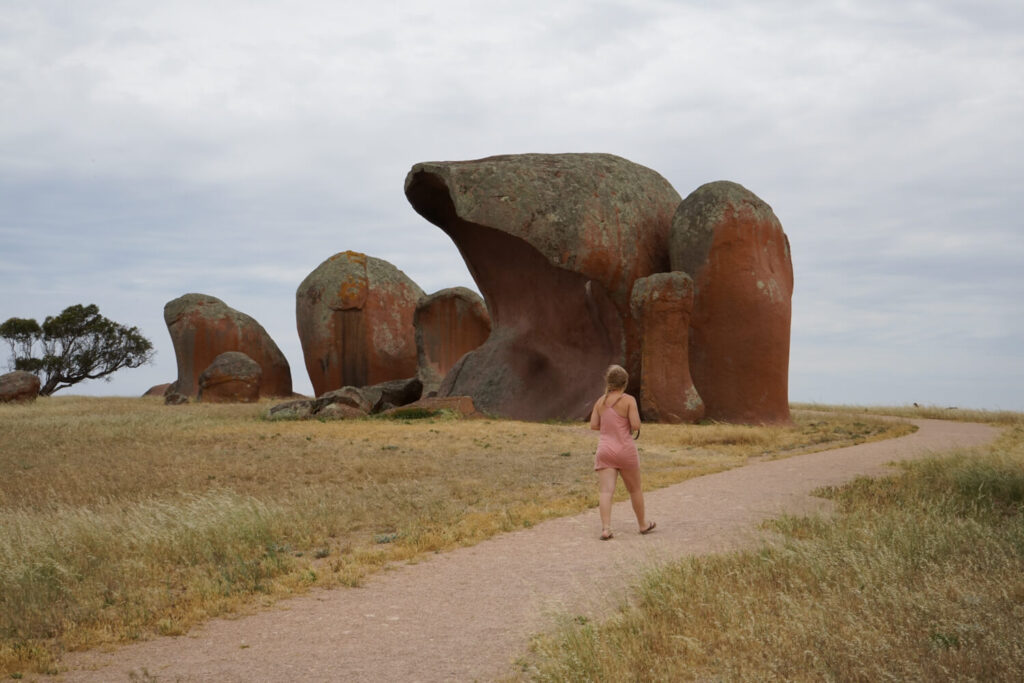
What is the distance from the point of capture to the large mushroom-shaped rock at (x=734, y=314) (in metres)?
19.6

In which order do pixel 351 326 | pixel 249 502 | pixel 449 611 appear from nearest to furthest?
pixel 449 611 → pixel 249 502 → pixel 351 326

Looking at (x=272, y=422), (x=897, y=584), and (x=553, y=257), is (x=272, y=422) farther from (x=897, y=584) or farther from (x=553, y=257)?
(x=897, y=584)

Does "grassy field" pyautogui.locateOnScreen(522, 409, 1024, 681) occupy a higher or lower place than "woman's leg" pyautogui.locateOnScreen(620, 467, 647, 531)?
lower

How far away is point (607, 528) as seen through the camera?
7352mm

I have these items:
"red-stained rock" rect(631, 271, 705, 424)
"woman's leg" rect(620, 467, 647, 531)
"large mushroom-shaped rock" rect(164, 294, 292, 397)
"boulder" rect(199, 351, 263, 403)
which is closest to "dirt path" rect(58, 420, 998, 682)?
"woman's leg" rect(620, 467, 647, 531)

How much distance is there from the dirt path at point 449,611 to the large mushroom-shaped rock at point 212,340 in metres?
28.5

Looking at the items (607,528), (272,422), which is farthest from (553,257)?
(607,528)

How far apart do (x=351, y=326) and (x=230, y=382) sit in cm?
437

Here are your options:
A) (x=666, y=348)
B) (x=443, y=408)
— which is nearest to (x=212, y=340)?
(x=443, y=408)

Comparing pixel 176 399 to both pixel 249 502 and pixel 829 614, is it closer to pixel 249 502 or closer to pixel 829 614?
pixel 249 502

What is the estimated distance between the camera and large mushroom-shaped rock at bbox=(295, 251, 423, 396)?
30844mm

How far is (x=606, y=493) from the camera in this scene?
748 cm

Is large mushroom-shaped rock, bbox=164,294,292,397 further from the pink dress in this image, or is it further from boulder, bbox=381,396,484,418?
the pink dress

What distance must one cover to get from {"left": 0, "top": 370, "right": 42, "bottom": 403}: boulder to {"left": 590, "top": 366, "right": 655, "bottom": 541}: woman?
1124 inches
